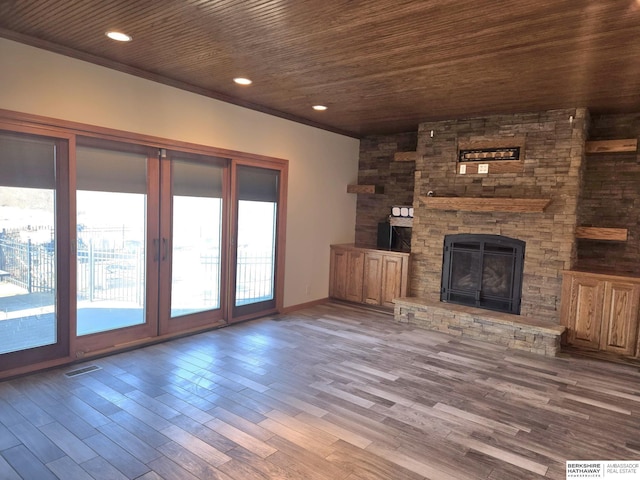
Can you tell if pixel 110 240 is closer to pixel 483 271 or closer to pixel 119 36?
pixel 119 36

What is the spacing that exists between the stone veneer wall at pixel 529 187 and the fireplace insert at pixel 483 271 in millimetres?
88

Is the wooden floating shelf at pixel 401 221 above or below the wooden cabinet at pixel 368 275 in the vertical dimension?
above

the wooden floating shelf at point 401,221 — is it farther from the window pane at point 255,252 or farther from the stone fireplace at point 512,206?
the window pane at point 255,252

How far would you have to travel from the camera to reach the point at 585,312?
4480 millimetres

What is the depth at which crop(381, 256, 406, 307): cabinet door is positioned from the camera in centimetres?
580

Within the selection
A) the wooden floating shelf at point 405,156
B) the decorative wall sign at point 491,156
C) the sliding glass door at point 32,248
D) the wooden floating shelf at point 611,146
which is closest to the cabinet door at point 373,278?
the wooden floating shelf at point 405,156

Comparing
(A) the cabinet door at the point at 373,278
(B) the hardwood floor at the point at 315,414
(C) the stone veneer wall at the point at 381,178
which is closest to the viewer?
(B) the hardwood floor at the point at 315,414

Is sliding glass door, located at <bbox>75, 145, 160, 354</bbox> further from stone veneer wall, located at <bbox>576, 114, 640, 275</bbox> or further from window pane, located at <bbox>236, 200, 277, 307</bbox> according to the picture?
stone veneer wall, located at <bbox>576, 114, 640, 275</bbox>

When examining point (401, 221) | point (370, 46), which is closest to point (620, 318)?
point (401, 221)

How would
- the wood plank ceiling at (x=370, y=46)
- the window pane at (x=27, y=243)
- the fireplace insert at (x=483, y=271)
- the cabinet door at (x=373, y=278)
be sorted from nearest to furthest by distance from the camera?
1. the wood plank ceiling at (x=370, y=46)
2. the window pane at (x=27, y=243)
3. the fireplace insert at (x=483, y=271)
4. the cabinet door at (x=373, y=278)

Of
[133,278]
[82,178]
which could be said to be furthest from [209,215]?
[82,178]

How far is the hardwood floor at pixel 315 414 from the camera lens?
2344 mm

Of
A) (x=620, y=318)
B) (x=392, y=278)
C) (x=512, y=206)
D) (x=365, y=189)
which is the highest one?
(x=365, y=189)

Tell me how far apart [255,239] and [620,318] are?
13.5ft
